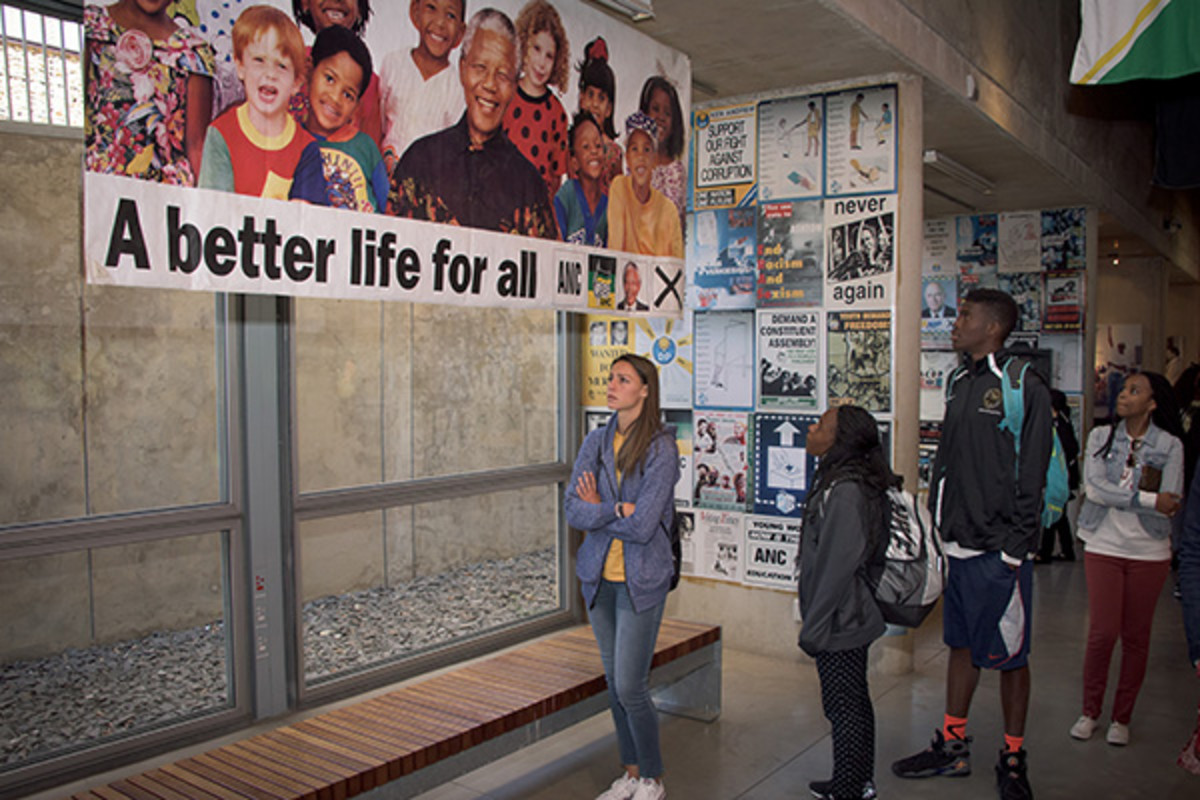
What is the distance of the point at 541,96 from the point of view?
424 centimetres

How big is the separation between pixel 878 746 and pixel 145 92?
4141 mm

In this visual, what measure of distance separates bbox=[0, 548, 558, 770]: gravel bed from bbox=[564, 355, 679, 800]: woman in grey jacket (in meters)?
2.02

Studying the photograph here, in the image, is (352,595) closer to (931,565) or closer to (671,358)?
(671,358)

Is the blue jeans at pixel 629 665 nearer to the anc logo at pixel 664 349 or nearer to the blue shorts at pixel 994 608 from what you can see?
the blue shorts at pixel 994 608

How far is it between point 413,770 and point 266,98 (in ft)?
7.76

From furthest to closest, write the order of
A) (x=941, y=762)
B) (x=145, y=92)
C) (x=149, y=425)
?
(x=149, y=425)
(x=941, y=762)
(x=145, y=92)

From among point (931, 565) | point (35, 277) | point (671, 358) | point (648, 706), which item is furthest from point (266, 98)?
point (671, 358)

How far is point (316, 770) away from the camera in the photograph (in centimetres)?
A: 303

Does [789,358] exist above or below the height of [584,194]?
below

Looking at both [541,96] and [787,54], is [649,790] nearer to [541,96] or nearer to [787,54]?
[541,96]

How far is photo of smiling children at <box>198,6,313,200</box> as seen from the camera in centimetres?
A: 299

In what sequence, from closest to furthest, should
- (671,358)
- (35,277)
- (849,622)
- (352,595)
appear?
(849,622), (35,277), (352,595), (671,358)

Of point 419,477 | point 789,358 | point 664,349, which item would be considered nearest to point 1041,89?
point 789,358

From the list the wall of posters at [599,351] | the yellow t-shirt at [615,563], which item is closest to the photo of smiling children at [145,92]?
the yellow t-shirt at [615,563]
